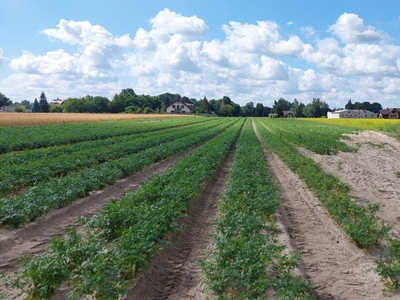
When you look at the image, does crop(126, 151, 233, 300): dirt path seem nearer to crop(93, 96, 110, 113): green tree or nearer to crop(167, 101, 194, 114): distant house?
crop(93, 96, 110, 113): green tree

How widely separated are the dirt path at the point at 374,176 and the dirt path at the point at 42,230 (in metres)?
7.64

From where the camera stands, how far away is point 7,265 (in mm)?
6492

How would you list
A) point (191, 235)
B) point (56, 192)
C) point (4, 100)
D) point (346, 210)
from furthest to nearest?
1. point (4, 100)
2. point (56, 192)
3. point (346, 210)
4. point (191, 235)

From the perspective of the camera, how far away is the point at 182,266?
690 centimetres

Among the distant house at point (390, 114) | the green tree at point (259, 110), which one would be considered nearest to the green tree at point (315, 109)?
the distant house at point (390, 114)

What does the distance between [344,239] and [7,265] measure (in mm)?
6991

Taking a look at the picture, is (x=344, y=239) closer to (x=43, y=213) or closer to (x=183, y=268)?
(x=183, y=268)

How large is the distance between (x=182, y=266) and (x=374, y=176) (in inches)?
521

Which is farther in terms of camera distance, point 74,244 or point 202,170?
point 202,170

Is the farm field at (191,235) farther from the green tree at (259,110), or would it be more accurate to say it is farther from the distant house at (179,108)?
the green tree at (259,110)

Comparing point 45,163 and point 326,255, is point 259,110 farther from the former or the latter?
point 326,255

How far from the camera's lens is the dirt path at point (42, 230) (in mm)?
6859

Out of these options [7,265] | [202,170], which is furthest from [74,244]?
[202,170]

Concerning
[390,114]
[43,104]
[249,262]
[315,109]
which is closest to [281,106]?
[315,109]
